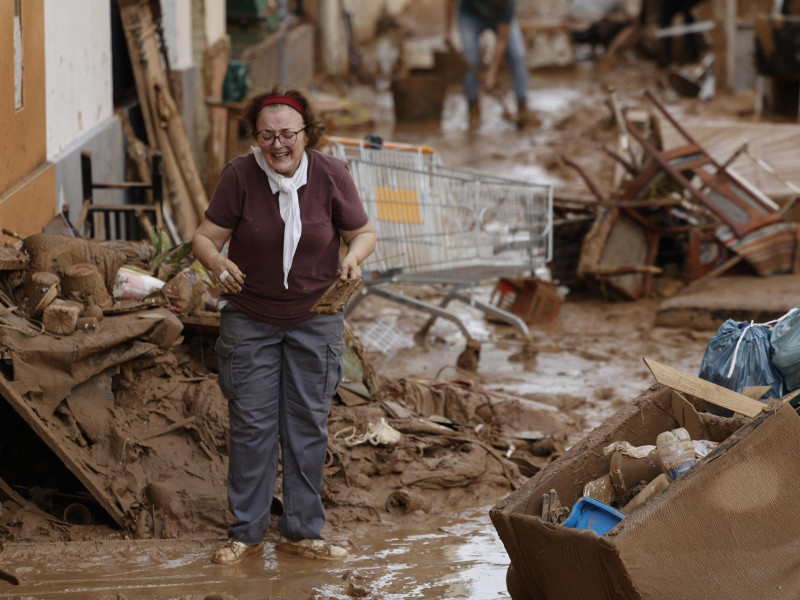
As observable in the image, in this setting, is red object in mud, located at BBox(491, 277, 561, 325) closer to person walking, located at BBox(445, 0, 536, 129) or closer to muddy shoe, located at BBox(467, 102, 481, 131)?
person walking, located at BBox(445, 0, 536, 129)

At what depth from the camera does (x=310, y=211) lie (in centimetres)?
399

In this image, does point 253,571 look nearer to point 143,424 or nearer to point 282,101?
point 143,424

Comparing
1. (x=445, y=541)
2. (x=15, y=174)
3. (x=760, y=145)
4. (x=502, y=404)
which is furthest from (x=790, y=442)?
(x=760, y=145)

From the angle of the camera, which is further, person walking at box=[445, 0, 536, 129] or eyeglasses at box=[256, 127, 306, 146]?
person walking at box=[445, 0, 536, 129]

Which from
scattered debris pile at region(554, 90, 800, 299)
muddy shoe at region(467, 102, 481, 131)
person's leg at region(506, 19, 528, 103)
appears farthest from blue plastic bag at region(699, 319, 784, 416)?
muddy shoe at region(467, 102, 481, 131)

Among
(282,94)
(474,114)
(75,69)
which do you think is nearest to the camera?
(282,94)

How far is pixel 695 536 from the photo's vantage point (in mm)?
3246

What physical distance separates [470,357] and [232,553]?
3.15 meters

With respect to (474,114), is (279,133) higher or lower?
higher

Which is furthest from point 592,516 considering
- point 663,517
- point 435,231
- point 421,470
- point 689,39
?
point 689,39

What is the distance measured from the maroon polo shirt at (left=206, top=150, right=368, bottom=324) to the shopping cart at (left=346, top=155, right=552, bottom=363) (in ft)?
8.41

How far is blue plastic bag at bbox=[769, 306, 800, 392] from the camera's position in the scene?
4.33 metres

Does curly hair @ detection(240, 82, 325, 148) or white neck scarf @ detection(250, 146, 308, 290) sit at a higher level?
curly hair @ detection(240, 82, 325, 148)

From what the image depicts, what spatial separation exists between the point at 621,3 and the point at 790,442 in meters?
22.0
